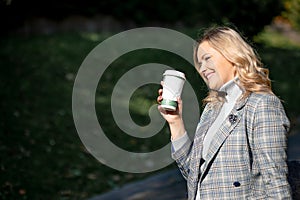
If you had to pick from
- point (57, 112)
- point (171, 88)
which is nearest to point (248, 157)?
point (171, 88)

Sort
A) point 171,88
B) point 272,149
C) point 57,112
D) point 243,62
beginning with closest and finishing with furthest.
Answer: point 272,149, point 243,62, point 171,88, point 57,112

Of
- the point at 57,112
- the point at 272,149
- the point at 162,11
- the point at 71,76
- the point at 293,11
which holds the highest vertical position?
the point at 293,11

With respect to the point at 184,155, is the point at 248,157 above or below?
below

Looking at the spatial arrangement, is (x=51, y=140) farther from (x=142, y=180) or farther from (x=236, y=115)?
(x=236, y=115)

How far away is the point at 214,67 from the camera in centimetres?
271

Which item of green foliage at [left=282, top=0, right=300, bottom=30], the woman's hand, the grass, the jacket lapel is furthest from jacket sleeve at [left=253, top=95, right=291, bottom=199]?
green foliage at [left=282, top=0, right=300, bottom=30]

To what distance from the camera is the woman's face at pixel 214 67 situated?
2.69 metres

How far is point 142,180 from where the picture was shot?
286 inches

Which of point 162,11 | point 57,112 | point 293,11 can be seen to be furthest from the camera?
point 293,11

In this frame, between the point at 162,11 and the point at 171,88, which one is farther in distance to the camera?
the point at 162,11

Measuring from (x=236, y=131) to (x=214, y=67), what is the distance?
353mm

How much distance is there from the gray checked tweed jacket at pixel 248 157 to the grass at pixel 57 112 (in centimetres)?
111

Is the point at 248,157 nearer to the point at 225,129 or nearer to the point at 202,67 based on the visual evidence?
the point at 225,129

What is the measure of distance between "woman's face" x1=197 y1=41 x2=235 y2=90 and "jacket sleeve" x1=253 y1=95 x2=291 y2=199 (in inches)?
11.6
